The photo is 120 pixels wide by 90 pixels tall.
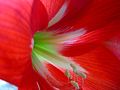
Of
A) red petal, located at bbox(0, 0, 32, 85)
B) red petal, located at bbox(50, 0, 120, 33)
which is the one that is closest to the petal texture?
red petal, located at bbox(0, 0, 32, 85)

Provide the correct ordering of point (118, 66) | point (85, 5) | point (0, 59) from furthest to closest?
point (118, 66), point (85, 5), point (0, 59)

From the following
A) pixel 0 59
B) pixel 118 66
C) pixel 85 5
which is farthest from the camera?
pixel 118 66

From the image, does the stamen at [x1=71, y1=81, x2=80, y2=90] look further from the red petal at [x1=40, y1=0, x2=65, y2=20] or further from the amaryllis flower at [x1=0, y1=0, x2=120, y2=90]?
the red petal at [x1=40, y1=0, x2=65, y2=20]

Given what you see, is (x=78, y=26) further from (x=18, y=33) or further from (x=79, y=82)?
(x=18, y=33)

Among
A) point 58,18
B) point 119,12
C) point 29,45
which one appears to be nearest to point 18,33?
point 29,45

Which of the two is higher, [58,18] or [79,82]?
[58,18]

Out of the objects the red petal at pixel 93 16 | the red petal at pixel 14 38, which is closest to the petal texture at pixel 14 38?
the red petal at pixel 14 38
